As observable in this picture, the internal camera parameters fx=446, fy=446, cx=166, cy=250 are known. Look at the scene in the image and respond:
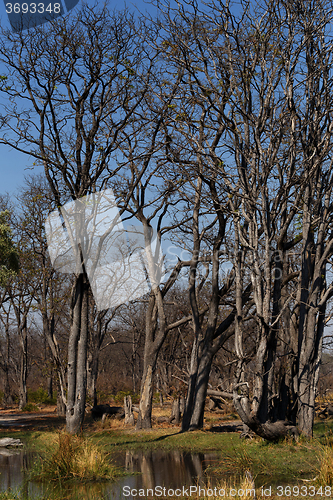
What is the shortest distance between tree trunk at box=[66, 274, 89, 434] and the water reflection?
1.35 metres

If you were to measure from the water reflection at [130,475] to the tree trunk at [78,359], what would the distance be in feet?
4.42

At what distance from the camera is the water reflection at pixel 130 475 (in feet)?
23.2

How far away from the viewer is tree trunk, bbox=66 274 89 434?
38.6 ft

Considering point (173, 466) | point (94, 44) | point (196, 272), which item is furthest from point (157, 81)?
point (173, 466)

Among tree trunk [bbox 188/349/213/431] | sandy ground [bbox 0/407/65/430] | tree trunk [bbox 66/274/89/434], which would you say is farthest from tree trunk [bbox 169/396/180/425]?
tree trunk [bbox 66/274/89/434]

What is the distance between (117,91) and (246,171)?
5338 mm

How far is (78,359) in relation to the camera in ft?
39.8

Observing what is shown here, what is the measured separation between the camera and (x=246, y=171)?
1216cm

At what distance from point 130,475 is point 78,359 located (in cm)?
402
